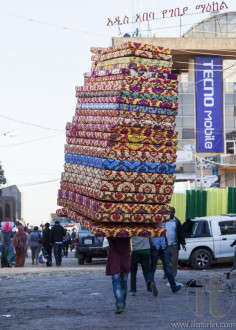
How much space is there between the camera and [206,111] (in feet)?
204

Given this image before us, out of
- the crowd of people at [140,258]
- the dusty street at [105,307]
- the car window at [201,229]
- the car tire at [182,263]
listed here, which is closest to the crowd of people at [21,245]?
the car tire at [182,263]

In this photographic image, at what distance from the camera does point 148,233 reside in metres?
10.4

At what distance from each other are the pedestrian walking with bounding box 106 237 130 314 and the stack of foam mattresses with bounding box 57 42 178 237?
0.36 meters

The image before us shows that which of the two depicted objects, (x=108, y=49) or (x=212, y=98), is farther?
(x=212, y=98)

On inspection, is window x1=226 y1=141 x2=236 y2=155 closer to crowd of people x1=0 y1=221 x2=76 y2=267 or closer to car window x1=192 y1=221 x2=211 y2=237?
crowd of people x1=0 y1=221 x2=76 y2=267

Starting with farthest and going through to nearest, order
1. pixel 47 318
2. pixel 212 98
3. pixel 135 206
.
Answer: pixel 212 98
pixel 135 206
pixel 47 318

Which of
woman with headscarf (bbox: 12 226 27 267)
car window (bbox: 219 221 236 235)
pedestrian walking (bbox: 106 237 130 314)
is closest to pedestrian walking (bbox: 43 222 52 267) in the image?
woman with headscarf (bbox: 12 226 27 267)

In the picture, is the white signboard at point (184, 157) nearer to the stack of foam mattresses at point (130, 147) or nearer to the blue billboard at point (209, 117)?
the blue billboard at point (209, 117)

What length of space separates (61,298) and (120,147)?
3504 mm

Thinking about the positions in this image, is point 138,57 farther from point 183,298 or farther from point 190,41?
point 190,41

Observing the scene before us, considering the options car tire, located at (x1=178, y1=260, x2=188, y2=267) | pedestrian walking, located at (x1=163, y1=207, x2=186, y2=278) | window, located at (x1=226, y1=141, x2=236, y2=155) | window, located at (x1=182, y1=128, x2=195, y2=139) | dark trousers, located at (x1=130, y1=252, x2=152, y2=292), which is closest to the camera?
dark trousers, located at (x1=130, y1=252, x2=152, y2=292)

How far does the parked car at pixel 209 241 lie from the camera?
22.0m

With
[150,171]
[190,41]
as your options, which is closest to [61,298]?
[150,171]

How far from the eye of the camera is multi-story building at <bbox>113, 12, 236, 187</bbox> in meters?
62.1
